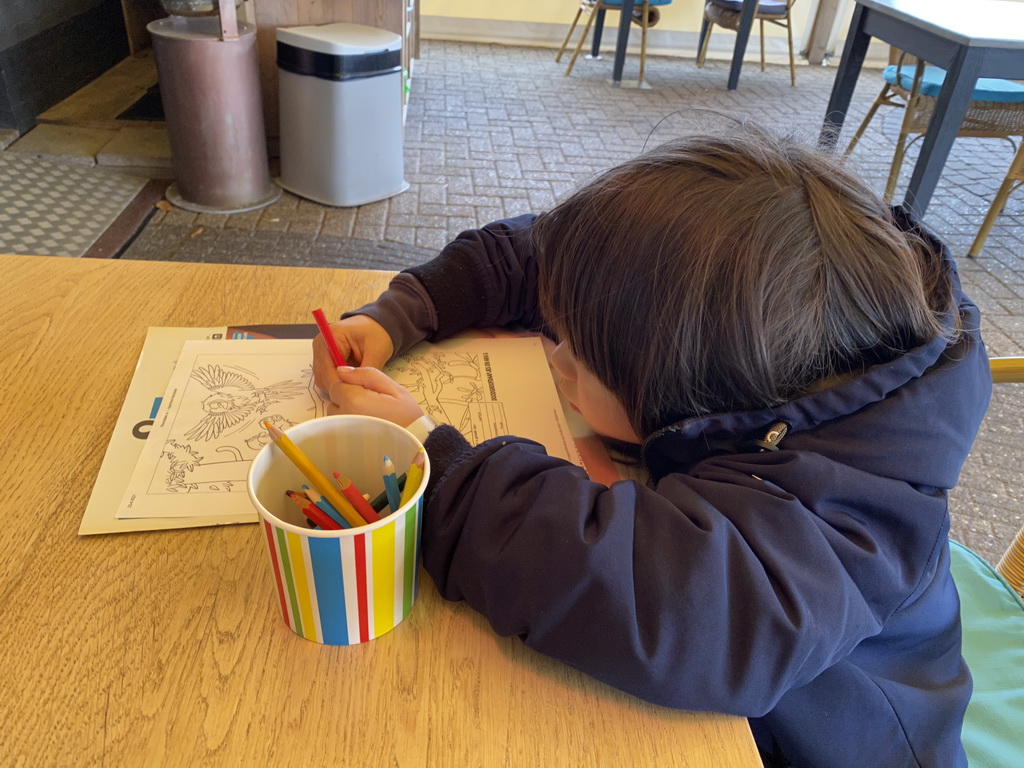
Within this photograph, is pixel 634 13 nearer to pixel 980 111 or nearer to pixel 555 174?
pixel 555 174

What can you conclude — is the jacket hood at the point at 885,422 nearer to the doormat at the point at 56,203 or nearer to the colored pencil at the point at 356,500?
the colored pencil at the point at 356,500

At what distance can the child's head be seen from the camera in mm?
544

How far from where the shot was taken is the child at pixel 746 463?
461 millimetres

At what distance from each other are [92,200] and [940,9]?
3.01 m

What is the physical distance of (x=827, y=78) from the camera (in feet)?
16.9

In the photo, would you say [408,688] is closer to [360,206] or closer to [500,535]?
[500,535]

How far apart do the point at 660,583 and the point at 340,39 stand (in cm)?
238

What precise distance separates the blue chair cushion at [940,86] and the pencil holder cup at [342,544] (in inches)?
109

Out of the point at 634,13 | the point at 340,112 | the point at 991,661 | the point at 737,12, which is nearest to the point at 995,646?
the point at 991,661

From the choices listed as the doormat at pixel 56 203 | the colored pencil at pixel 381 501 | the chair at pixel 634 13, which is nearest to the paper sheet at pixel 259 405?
the colored pencil at pixel 381 501

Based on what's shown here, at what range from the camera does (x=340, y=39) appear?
2.38 meters

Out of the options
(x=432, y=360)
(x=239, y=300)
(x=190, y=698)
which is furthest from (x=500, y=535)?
(x=239, y=300)

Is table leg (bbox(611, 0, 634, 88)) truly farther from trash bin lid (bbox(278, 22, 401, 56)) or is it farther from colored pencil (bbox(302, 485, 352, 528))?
colored pencil (bbox(302, 485, 352, 528))

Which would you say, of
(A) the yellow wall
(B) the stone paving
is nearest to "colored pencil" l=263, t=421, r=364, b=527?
(B) the stone paving
